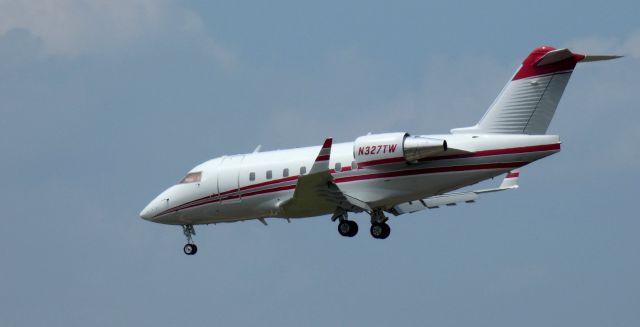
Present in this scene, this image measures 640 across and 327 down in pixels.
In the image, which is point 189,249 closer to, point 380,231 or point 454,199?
point 380,231

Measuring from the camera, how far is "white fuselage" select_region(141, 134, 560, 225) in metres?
47.1

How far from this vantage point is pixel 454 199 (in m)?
53.8

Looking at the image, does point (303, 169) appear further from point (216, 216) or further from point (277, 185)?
point (216, 216)

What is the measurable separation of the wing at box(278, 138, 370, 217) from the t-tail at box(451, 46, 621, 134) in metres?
5.46

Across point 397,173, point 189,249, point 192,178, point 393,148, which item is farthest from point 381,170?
point 189,249

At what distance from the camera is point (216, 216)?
173ft

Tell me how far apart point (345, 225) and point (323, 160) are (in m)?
4.20

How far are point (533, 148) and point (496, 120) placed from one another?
1.95m

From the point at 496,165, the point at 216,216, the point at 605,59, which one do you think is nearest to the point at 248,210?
the point at 216,216

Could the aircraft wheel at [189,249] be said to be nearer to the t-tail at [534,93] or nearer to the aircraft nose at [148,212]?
the aircraft nose at [148,212]

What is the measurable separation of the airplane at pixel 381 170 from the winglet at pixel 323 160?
0.03 m

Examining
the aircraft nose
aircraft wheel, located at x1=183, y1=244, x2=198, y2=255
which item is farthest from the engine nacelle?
the aircraft nose

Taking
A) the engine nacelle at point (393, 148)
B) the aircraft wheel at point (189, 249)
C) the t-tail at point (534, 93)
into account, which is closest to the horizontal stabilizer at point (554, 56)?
the t-tail at point (534, 93)

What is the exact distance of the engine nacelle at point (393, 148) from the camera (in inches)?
1865
